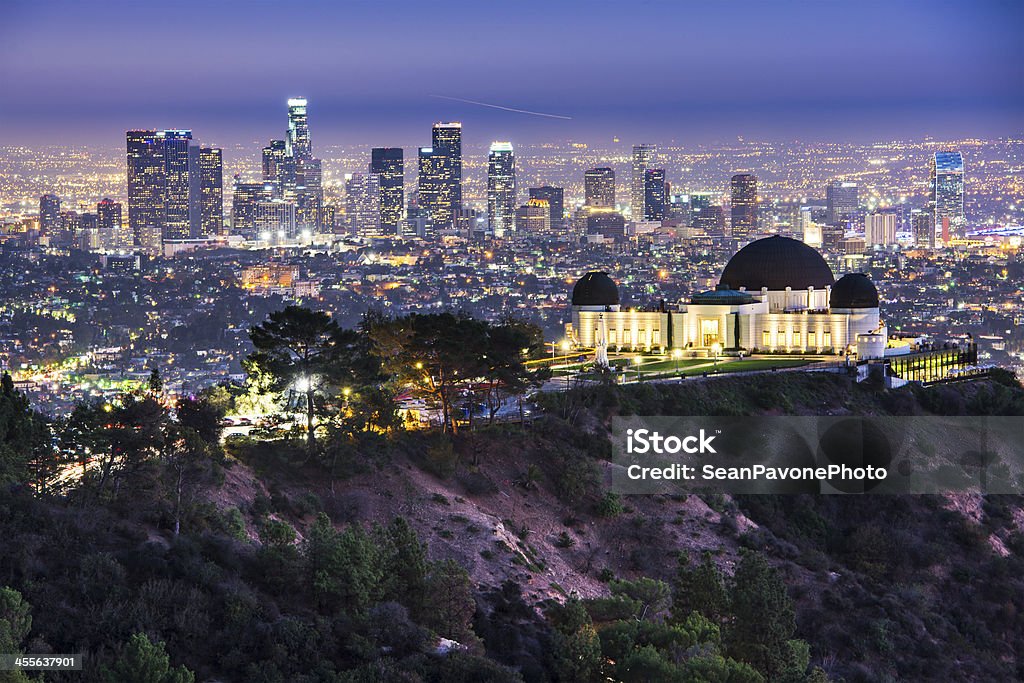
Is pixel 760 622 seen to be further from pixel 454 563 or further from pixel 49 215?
pixel 49 215

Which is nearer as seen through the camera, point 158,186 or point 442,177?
point 158,186

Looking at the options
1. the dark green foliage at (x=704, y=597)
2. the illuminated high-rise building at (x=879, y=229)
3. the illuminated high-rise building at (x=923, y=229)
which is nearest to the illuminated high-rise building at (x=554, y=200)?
the illuminated high-rise building at (x=879, y=229)

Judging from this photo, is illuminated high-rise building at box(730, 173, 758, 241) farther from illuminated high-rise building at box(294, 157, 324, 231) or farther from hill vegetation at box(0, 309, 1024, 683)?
hill vegetation at box(0, 309, 1024, 683)

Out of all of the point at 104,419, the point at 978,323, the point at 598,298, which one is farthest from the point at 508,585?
the point at 978,323

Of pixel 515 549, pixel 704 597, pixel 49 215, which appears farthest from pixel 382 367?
pixel 49 215

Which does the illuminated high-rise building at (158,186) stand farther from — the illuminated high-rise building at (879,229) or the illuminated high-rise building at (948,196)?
the illuminated high-rise building at (948,196)

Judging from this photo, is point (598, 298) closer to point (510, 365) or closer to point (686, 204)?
point (510, 365)
